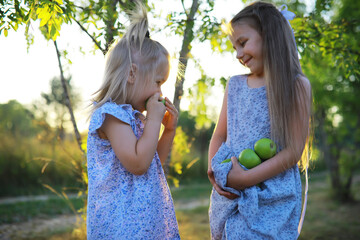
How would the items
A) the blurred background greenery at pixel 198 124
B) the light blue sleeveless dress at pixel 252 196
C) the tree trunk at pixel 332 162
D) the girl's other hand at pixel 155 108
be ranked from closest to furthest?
the light blue sleeveless dress at pixel 252 196 < the girl's other hand at pixel 155 108 < the blurred background greenery at pixel 198 124 < the tree trunk at pixel 332 162

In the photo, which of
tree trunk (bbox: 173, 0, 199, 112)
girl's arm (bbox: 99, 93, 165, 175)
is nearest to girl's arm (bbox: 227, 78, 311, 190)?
girl's arm (bbox: 99, 93, 165, 175)

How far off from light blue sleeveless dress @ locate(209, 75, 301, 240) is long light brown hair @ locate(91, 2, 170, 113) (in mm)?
542

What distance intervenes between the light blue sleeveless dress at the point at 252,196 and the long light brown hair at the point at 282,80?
98 millimetres

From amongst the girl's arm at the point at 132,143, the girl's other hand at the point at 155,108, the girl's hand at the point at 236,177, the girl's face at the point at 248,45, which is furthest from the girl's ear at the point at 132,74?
the girl's hand at the point at 236,177

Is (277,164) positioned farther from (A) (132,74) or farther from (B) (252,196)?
(A) (132,74)

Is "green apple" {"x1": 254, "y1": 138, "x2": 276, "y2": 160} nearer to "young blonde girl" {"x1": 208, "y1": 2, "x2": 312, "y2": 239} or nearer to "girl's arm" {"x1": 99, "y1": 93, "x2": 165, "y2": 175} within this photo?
"young blonde girl" {"x1": 208, "y1": 2, "x2": 312, "y2": 239}

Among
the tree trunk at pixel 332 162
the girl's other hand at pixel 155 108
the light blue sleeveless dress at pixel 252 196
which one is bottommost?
the tree trunk at pixel 332 162

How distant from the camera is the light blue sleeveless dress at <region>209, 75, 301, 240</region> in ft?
5.46

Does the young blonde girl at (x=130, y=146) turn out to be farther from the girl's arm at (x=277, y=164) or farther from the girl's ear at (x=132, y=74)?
the girl's arm at (x=277, y=164)

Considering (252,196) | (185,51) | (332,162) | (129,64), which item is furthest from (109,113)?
(332,162)

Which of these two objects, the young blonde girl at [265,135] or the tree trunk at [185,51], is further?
the tree trunk at [185,51]

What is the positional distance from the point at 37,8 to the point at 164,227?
1428 mm

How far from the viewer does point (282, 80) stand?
176cm

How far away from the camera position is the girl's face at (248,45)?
6.07 feet
